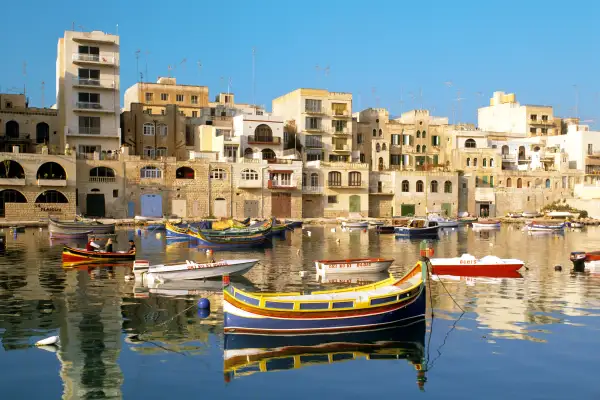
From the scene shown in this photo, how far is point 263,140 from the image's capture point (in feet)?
244

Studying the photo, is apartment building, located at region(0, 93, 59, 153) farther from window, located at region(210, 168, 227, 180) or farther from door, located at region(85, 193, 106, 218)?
window, located at region(210, 168, 227, 180)

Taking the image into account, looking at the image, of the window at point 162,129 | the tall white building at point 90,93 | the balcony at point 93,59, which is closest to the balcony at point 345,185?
the window at point 162,129

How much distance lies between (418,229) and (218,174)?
23.9 m

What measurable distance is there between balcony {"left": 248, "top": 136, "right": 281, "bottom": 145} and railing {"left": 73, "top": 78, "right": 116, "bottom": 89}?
15.8m

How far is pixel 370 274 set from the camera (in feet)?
103

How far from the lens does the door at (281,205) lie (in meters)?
71.6

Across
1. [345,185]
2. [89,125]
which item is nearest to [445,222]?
[345,185]

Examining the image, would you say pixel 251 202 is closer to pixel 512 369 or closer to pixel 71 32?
pixel 71 32

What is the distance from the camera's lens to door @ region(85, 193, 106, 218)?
211ft

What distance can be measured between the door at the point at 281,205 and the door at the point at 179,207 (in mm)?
9657

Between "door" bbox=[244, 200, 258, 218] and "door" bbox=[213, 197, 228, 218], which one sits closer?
"door" bbox=[213, 197, 228, 218]

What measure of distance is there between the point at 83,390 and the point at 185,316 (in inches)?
271

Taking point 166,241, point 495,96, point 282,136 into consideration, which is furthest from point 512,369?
point 495,96

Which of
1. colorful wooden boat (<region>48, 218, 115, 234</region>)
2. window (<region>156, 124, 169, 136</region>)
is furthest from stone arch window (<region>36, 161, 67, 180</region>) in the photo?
window (<region>156, 124, 169, 136</region>)
